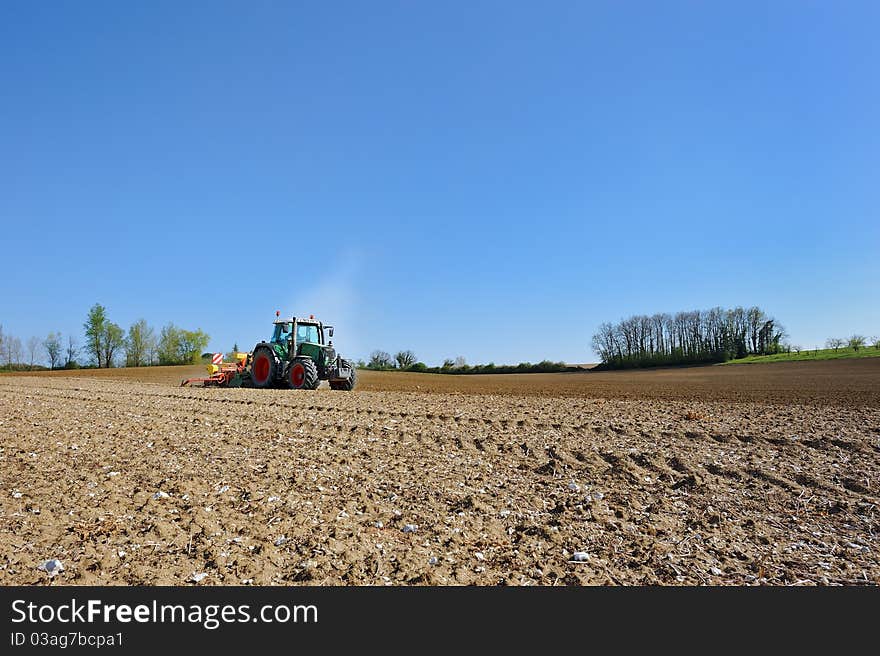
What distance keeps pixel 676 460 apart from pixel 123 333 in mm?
70064

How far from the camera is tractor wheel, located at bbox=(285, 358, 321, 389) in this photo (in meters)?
20.2

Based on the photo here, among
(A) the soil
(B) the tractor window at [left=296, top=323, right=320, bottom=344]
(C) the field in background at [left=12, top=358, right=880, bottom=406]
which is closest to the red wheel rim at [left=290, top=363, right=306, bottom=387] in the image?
(B) the tractor window at [left=296, top=323, right=320, bottom=344]

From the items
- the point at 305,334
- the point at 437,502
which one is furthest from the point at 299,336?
the point at 437,502

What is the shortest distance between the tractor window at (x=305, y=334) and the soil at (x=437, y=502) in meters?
10.9

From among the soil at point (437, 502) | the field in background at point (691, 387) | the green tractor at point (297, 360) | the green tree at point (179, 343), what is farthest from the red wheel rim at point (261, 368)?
the green tree at point (179, 343)

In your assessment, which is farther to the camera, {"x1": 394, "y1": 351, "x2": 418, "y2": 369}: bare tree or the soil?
{"x1": 394, "y1": 351, "x2": 418, "y2": 369}: bare tree

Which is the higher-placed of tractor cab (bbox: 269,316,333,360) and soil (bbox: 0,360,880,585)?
tractor cab (bbox: 269,316,333,360)

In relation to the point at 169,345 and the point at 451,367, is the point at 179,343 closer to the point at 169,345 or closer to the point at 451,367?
the point at 169,345

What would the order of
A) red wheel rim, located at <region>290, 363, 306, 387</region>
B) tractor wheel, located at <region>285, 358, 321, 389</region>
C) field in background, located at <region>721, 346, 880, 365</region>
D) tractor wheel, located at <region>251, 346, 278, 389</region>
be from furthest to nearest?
field in background, located at <region>721, 346, 880, 365</region>, tractor wheel, located at <region>251, 346, 278, 389</region>, red wheel rim, located at <region>290, 363, 306, 387</region>, tractor wheel, located at <region>285, 358, 321, 389</region>

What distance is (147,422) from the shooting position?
34.5ft

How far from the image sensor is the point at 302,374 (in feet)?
67.1

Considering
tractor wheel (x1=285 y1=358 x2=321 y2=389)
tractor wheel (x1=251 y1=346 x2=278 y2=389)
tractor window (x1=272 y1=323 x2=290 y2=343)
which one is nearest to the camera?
tractor wheel (x1=285 y1=358 x2=321 y2=389)

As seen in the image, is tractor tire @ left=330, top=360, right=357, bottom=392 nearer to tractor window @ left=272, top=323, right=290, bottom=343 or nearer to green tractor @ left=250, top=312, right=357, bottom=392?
→ green tractor @ left=250, top=312, right=357, bottom=392

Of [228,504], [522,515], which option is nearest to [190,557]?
[228,504]
